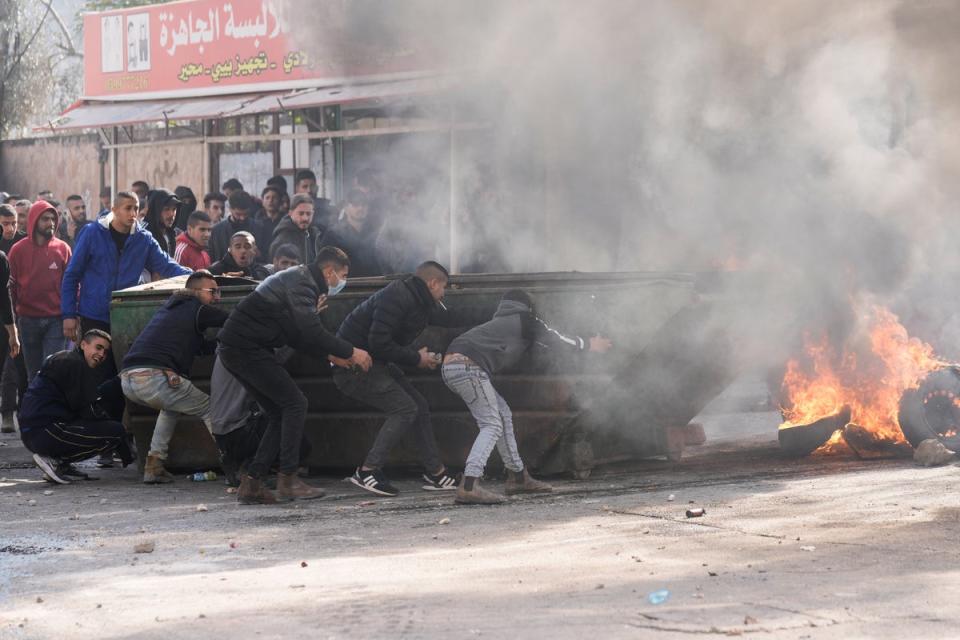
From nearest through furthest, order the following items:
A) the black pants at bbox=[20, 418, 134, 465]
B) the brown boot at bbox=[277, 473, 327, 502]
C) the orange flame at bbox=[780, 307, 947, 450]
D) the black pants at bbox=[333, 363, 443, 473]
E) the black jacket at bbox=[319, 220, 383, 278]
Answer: the brown boot at bbox=[277, 473, 327, 502] < the black pants at bbox=[333, 363, 443, 473] < the black pants at bbox=[20, 418, 134, 465] < the orange flame at bbox=[780, 307, 947, 450] < the black jacket at bbox=[319, 220, 383, 278]

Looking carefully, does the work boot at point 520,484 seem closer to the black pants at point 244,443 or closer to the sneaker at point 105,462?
the black pants at point 244,443

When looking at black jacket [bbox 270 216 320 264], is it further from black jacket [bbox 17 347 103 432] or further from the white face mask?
black jacket [bbox 17 347 103 432]

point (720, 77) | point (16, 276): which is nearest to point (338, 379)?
point (16, 276)

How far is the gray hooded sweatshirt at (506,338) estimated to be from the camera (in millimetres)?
8188

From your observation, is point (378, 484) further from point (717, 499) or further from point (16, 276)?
point (16, 276)

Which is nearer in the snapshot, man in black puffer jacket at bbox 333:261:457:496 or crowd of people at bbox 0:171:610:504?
crowd of people at bbox 0:171:610:504

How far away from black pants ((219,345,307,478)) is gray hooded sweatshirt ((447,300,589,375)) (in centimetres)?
101

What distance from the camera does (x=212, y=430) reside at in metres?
8.66

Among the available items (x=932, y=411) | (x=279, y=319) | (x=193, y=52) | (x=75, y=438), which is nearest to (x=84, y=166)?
(x=193, y=52)

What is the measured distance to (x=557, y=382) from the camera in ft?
28.3

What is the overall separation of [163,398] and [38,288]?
2884mm

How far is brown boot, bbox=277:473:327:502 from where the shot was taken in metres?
8.17

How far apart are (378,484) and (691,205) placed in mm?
4507

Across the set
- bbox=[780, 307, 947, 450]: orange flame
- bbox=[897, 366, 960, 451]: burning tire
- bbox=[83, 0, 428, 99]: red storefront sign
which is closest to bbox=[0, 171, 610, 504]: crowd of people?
bbox=[780, 307, 947, 450]: orange flame
